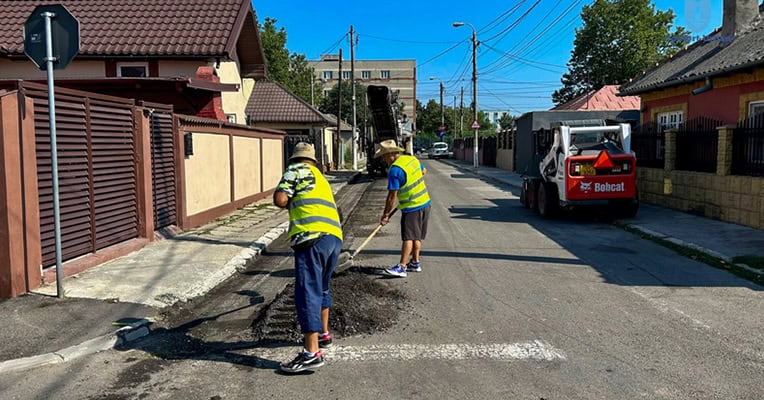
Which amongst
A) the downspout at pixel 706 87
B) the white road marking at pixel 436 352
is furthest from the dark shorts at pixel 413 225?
the downspout at pixel 706 87

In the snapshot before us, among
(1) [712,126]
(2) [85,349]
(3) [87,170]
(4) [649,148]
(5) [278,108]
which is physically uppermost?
(5) [278,108]

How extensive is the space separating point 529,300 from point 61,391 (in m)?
4.60

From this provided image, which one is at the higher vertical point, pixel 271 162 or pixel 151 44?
pixel 151 44

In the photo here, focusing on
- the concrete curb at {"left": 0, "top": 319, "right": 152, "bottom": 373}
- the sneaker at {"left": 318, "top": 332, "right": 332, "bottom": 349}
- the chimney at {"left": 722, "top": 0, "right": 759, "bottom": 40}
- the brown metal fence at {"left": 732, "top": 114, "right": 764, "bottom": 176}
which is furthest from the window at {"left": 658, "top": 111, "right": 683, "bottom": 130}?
the concrete curb at {"left": 0, "top": 319, "right": 152, "bottom": 373}

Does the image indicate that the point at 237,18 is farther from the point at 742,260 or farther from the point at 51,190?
the point at 742,260

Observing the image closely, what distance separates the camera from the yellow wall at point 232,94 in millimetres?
20878

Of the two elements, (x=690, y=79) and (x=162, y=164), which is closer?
(x=162, y=164)

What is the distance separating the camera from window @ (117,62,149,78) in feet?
58.7

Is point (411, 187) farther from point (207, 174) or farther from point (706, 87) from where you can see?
point (706, 87)

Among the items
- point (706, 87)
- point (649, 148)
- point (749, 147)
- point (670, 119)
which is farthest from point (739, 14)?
point (749, 147)

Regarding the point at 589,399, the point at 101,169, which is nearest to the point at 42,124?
the point at 101,169

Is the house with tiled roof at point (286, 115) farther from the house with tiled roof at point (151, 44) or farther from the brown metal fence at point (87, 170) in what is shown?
the brown metal fence at point (87, 170)

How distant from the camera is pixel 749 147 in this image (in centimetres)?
1195

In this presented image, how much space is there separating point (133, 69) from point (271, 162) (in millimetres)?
4814
